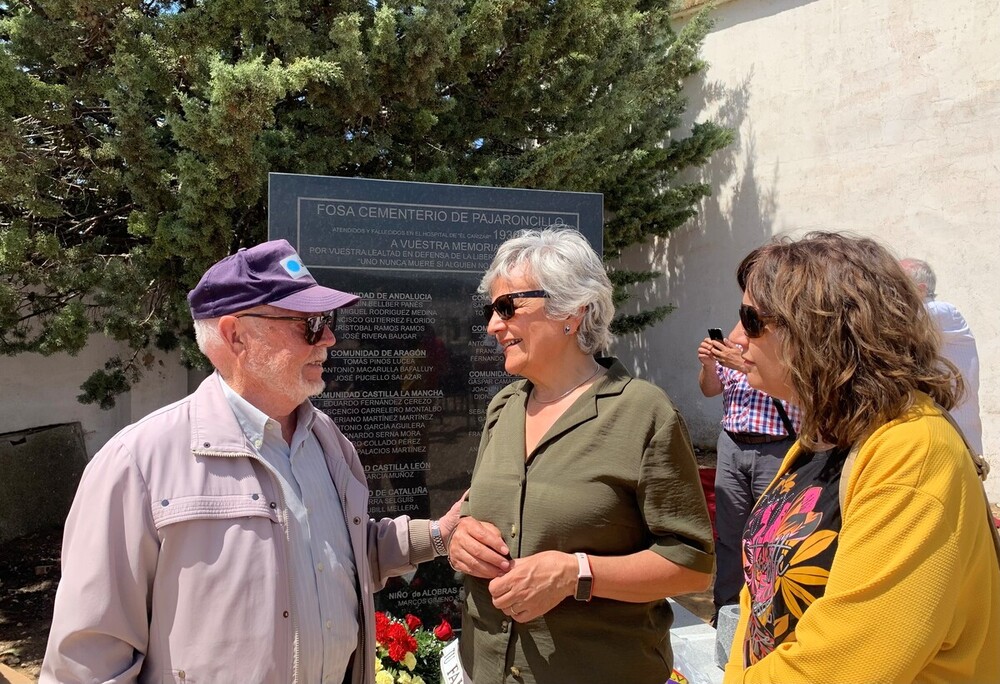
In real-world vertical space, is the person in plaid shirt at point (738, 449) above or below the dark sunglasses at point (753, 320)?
below

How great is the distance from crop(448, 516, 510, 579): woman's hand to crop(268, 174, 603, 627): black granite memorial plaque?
1.79m

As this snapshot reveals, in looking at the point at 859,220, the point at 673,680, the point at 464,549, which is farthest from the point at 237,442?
the point at 859,220

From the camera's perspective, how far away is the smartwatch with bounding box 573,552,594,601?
1.84m

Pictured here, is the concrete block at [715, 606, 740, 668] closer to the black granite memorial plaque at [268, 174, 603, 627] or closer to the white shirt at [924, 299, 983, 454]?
the black granite memorial plaque at [268, 174, 603, 627]

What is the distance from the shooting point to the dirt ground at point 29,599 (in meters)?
4.76

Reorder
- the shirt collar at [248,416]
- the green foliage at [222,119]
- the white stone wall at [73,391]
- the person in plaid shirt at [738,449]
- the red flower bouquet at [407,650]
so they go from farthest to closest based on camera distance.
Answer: the white stone wall at [73,391], the green foliage at [222,119], the person in plaid shirt at [738,449], the red flower bouquet at [407,650], the shirt collar at [248,416]

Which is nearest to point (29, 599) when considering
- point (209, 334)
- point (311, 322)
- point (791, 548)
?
point (209, 334)

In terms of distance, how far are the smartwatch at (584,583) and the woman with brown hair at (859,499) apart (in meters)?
0.37

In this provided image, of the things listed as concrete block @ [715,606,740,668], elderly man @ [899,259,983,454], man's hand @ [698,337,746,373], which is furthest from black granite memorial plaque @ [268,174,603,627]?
elderly man @ [899,259,983,454]

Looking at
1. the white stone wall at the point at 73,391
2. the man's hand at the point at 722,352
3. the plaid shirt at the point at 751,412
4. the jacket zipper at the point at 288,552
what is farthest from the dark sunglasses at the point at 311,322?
the white stone wall at the point at 73,391

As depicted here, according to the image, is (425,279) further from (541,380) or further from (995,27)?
(995,27)

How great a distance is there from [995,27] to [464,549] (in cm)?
806

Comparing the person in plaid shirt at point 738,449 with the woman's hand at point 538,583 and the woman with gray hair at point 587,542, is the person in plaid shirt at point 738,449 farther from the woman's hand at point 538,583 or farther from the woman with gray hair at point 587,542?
the woman's hand at point 538,583

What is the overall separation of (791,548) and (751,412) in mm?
2878
